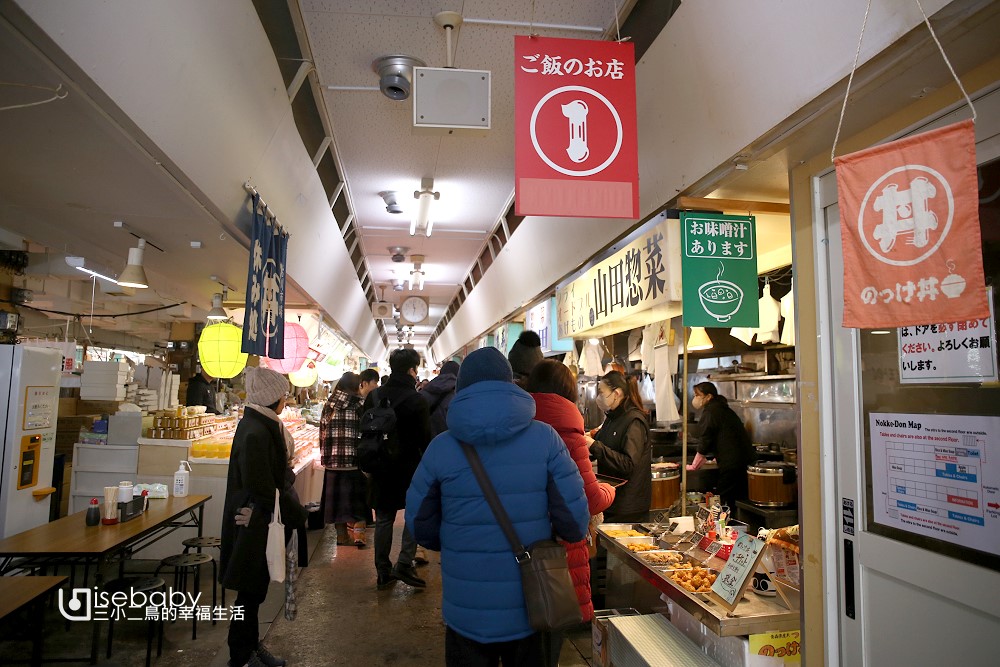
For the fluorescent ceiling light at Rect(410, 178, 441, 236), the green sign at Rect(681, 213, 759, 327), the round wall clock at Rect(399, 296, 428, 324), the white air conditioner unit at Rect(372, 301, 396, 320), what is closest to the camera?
the green sign at Rect(681, 213, 759, 327)

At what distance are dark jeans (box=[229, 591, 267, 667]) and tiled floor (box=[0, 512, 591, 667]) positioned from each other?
465 mm

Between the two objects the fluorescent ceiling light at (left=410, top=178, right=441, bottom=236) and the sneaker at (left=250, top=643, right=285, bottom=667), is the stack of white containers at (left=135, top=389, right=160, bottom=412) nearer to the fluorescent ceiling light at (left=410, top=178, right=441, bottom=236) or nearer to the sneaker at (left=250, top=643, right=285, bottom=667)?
the fluorescent ceiling light at (left=410, top=178, right=441, bottom=236)

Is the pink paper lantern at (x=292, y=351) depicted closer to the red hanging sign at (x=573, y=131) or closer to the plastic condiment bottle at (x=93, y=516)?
the plastic condiment bottle at (x=93, y=516)

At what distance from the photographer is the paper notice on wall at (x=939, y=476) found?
204 centimetres

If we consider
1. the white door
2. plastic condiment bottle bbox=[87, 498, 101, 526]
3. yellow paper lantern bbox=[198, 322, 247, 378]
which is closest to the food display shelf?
the white door

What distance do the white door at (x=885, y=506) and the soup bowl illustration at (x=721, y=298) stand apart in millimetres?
814

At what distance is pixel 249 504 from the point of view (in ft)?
12.2

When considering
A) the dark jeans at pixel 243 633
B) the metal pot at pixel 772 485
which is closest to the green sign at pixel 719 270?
the dark jeans at pixel 243 633

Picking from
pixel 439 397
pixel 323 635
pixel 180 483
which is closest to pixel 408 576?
pixel 323 635

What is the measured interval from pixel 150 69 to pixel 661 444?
7419mm

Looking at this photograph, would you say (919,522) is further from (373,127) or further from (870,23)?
(373,127)

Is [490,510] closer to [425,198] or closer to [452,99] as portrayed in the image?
[452,99]

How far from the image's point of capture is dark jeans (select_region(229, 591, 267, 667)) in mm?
3697

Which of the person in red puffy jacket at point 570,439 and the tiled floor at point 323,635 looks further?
the tiled floor at point 323,635
